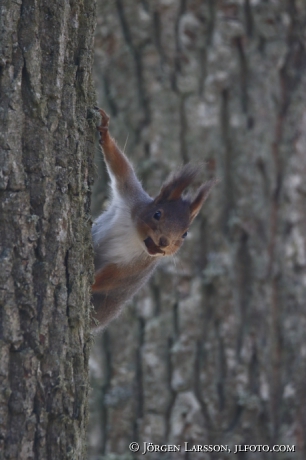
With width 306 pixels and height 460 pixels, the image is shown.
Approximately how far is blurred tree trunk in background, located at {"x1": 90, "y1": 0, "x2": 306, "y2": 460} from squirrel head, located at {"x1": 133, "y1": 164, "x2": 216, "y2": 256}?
0.69 metres

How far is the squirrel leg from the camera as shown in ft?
9.22

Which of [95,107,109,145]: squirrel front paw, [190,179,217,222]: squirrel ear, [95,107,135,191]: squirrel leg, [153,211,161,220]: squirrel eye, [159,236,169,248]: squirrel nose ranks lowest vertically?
[159,236,169,248]: squirrel nose

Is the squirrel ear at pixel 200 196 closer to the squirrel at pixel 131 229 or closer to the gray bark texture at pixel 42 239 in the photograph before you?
the squirrel at pixel 131 229

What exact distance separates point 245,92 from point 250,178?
0.47m

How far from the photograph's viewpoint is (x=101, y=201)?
12.4 ft

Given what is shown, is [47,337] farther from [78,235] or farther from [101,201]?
[101,201]

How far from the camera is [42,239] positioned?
175 centimetres

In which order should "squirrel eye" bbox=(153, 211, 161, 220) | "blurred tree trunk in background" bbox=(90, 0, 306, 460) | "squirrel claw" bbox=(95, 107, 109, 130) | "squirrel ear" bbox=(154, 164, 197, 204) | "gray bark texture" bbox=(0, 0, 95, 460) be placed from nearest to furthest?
"gray bark texture" bbox=(0, 0, 95, 460) < "squirrel claw" bbox=(95, 107, 109, 130) < "squirrel ear" bbox=(154, 164, 197, 204) < "squirrel eye" bbox=(153, 211, 161, 220) < "blurred tree trunk in background" bbox=(90, 0, 306, 460)

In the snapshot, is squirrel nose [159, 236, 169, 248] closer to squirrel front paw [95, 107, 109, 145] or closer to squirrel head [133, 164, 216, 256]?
squirrel head [133, 164, 216, 256]

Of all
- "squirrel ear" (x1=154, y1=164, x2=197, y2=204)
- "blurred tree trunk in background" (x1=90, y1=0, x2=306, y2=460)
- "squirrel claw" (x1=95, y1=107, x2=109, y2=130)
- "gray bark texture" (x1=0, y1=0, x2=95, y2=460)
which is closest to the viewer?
"gray bark texture" (x1=0, y1=0, x2=95, y2=460)

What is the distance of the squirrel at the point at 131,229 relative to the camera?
2.85 m

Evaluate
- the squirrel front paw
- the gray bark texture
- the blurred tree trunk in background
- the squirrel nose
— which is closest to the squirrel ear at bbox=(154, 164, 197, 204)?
the squirrel nose

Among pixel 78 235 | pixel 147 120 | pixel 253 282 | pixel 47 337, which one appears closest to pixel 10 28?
pixel 78 235

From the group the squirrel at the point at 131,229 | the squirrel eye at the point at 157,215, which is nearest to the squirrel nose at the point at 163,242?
the squirrel at the point at 131,229
